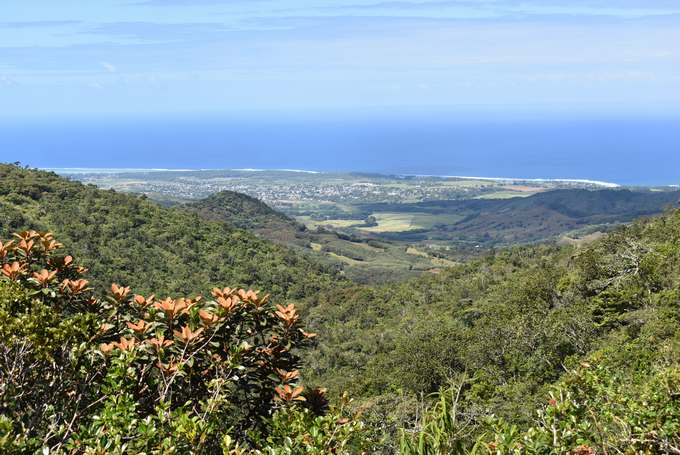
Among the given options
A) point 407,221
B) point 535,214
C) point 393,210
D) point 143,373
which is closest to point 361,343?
point 143,373

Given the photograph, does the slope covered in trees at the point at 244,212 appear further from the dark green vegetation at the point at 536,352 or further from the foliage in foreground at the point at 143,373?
the foliage in foreground at the point at 143,373

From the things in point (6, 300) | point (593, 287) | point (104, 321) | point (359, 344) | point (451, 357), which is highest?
point (6, 300)

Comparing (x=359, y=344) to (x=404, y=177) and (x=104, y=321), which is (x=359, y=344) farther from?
(x=404, y=177)

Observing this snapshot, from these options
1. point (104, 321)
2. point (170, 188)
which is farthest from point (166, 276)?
point (170, 188)

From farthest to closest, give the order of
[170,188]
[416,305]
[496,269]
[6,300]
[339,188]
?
1. [339,188]
2. [170,188]
3. [496,269]
4. [416,305]
5. [6,300]

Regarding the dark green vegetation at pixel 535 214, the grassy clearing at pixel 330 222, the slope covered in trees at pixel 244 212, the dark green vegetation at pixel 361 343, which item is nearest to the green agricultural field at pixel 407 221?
the dark green vegetation at pixel 535 214

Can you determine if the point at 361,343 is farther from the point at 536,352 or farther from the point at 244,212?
the point at 244,212

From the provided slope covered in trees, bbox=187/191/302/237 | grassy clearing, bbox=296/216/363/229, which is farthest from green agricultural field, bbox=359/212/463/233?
slope covered in trees, bbox=187/191/302/237
